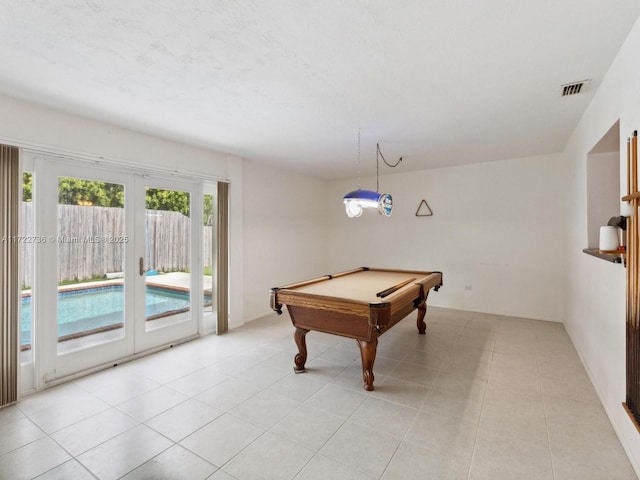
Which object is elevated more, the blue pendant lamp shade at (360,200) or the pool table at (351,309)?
the blue pendant lamp shade at (360,200)

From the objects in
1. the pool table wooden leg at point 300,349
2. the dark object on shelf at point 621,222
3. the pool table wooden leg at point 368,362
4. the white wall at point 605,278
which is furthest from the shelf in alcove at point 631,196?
the pool table wooden leg at point 300,349

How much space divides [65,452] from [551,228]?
6.24 m

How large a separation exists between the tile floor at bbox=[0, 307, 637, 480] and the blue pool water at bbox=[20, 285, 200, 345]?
0.53 m

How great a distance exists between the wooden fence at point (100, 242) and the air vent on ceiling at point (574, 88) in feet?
14.4

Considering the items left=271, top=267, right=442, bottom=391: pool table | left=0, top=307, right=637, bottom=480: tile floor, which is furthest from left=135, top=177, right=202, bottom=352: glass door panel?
left=271, top=267, right=442, bottom=391: pool table

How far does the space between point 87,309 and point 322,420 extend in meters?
2.76

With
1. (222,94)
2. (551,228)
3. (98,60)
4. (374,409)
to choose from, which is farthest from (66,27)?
(551,228)

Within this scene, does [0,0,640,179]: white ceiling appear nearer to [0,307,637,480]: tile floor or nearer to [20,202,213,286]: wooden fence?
[20,202,213,286]: wooden fence

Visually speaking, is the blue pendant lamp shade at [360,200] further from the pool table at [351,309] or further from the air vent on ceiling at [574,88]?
the air vent on ceiling at [574,88]

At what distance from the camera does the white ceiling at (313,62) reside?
165 centimetres

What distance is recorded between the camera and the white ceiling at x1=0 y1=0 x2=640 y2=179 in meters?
1.65

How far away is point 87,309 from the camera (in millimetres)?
3229

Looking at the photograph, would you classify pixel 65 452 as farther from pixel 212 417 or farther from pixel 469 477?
pixel 469 477

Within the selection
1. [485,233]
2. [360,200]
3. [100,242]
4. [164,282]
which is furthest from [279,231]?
[485,233]
